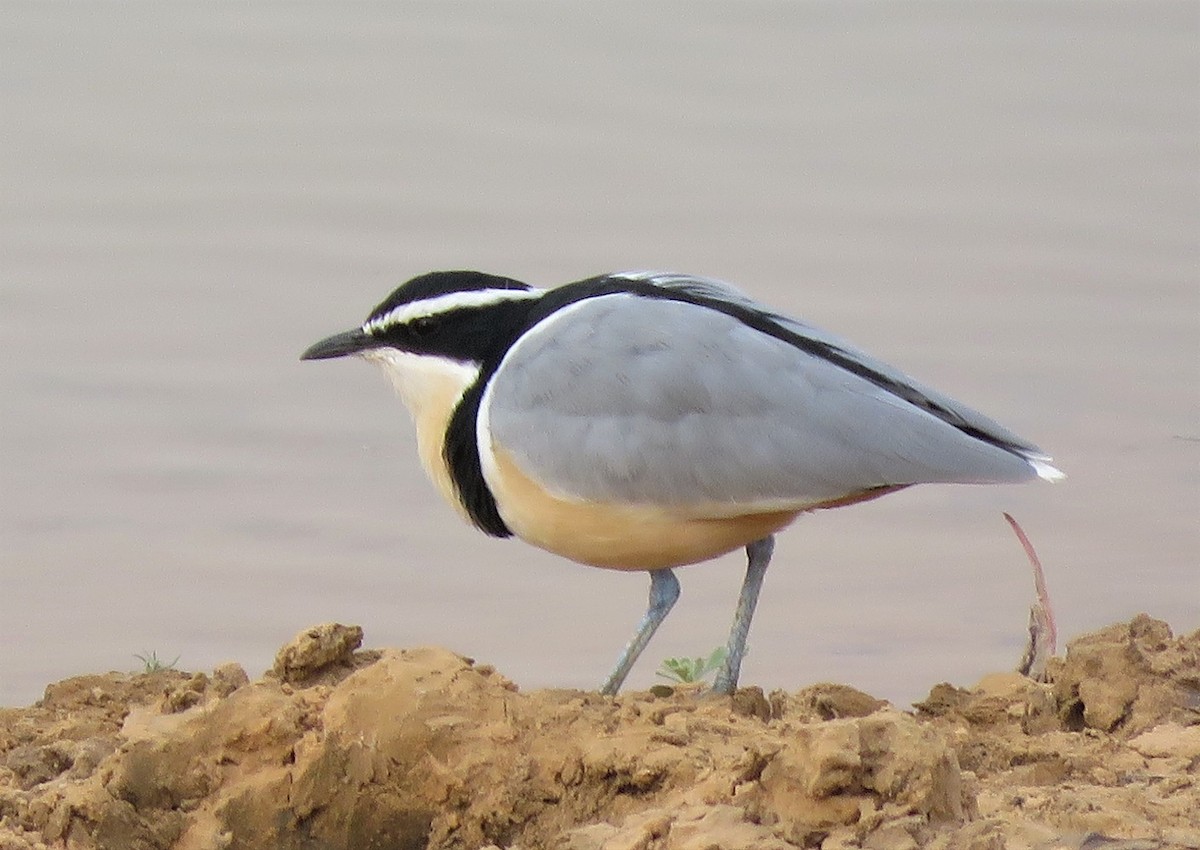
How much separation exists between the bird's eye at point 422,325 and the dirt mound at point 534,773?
48.8 inches

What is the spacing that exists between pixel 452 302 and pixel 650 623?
120 centimetres

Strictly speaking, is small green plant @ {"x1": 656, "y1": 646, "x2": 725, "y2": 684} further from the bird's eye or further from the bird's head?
the bird's eye

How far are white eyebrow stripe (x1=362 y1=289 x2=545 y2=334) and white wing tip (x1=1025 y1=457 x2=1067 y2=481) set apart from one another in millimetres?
1650

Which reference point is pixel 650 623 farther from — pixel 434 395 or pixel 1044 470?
pixel 1044 470

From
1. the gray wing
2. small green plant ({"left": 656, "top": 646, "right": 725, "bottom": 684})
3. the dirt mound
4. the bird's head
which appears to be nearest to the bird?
the gray wing

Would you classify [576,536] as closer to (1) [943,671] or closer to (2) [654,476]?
(2) [654,476]

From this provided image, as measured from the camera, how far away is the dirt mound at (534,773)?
4.57m

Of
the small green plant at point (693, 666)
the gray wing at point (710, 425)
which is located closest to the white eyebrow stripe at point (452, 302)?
the gray wing at point (710, 425)

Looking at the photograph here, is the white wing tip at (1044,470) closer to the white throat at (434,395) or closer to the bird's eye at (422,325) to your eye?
the white throat at (434,395)

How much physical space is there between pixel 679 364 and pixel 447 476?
3.09 feet

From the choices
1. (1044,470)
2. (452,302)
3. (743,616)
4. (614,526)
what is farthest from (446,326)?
(1044,470)

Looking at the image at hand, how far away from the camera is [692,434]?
6453 mm

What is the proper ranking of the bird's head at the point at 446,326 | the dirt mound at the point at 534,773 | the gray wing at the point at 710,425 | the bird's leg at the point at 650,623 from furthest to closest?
the bird's head at the point at 446,326
the bird's leg at the point at 650,623
the gray wing at the point at 710,425
the dirt mound at the point at 534,773

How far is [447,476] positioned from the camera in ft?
22.9
